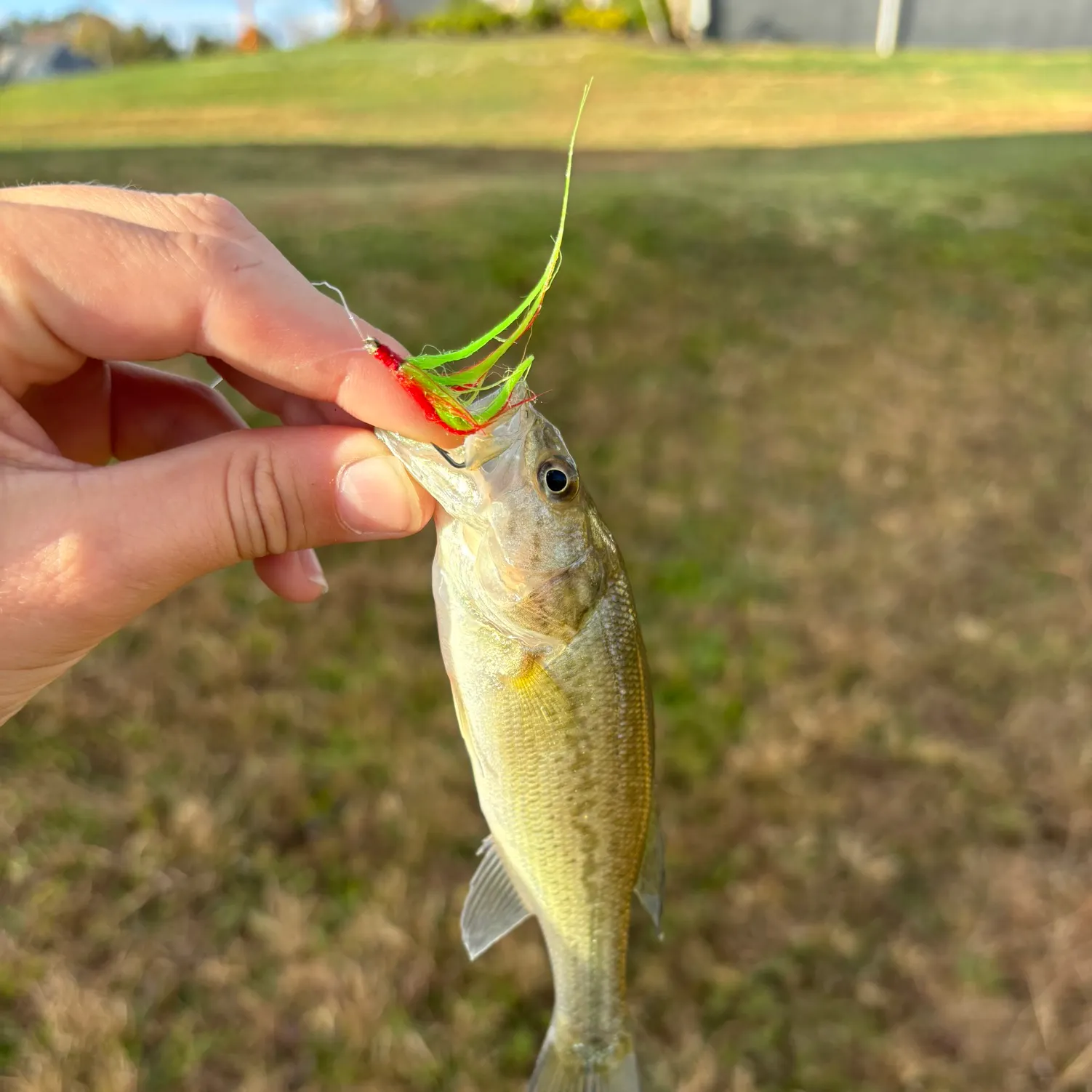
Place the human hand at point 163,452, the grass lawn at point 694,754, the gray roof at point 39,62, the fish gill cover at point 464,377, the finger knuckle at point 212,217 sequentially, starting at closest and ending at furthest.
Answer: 1. the fish gill cover at point 464,377
2. the human hand at point 163,452
3. the finger knuckle at point 212,217
4. the grass lawn at point 694,754
5. the gray roof at point 39,62

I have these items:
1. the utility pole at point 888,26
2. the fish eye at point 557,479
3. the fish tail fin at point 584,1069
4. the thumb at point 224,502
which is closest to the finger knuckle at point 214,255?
the thumb at point 224,502

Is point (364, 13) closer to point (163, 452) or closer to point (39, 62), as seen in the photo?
point (39, 62)

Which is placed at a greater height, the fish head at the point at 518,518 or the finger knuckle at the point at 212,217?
the finger knuckle at the point at 212,217

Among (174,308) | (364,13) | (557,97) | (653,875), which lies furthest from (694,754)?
(364,13)

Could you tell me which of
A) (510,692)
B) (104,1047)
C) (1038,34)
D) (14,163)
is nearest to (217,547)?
(510,692)

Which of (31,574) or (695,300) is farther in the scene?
(695,300)

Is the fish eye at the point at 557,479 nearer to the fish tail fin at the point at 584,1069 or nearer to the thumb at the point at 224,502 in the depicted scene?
the thumb at the point at 224,502

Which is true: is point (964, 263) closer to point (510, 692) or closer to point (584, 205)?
point (584, 205)
